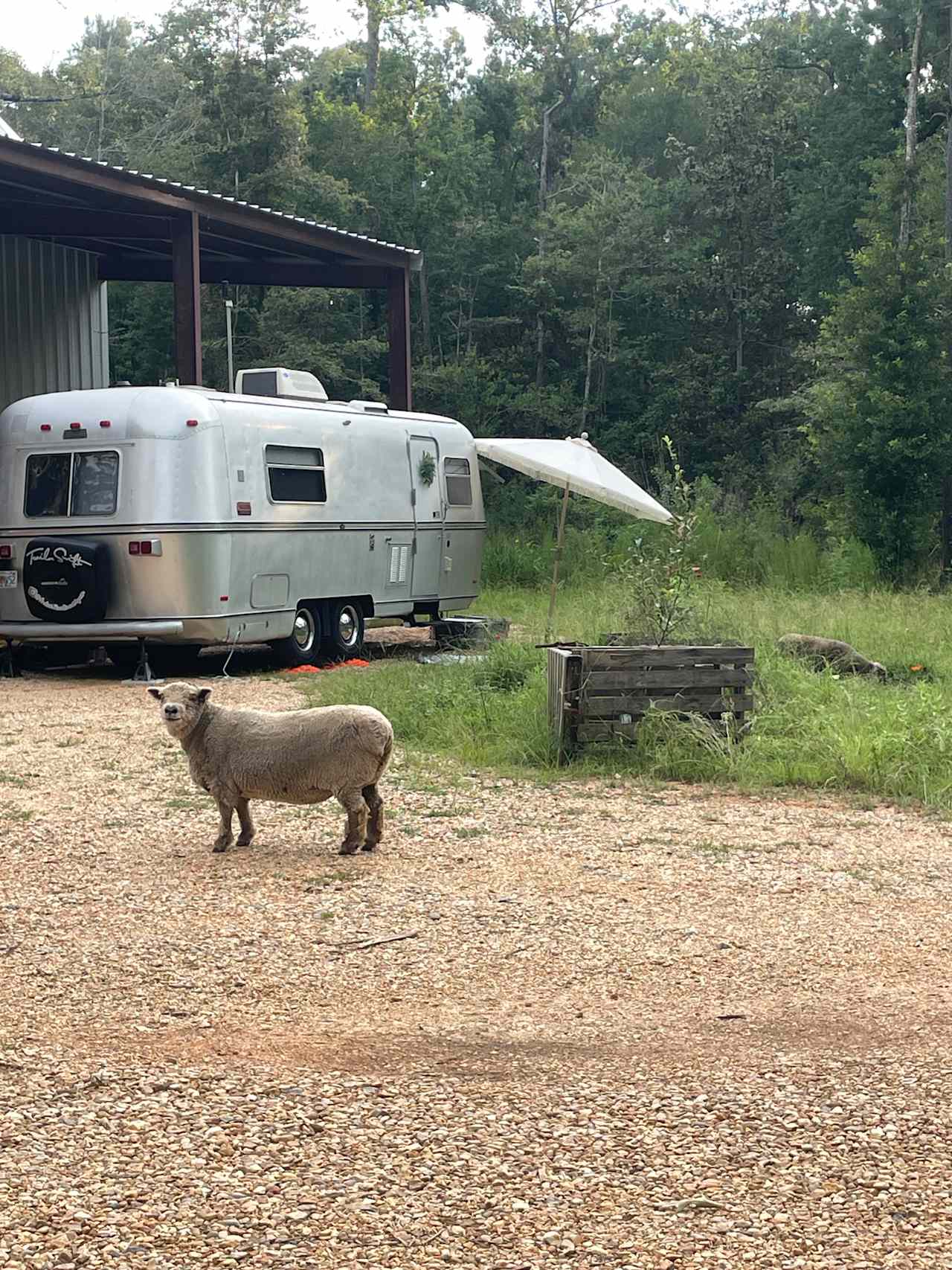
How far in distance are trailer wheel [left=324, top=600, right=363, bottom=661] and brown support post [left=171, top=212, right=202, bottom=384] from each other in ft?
10.7

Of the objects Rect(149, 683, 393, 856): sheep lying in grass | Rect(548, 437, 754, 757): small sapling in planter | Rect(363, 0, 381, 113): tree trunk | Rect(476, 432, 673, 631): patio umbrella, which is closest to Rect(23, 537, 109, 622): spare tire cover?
Rect(476, 432, 673, 631): patio umbrella

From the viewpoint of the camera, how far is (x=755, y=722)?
9.16m

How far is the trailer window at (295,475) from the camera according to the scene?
13.9 m

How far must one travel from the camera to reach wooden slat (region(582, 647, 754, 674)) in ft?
28.9

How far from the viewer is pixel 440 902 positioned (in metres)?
5.96

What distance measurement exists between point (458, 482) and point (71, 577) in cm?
519

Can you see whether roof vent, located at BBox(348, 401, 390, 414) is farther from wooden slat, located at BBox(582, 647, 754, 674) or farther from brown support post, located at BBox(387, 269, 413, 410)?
wooden slat, located at BBox(582, 647, 754, 674)

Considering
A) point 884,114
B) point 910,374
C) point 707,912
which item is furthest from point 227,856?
point 884,114

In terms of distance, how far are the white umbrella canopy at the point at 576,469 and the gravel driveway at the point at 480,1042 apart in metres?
6.34

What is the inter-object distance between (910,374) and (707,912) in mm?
16780

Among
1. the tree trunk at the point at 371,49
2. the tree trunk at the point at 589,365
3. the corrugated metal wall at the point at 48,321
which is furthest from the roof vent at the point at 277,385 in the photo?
the tree trunk at the point at 371,49

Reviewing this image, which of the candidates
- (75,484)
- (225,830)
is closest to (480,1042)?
(225,830)

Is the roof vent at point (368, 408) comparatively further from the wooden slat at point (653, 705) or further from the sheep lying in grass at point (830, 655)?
the wooden slat at point (653, 705)

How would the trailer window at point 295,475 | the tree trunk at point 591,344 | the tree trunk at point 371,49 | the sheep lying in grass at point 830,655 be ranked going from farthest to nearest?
the tree trunk at point 371,49 < the tree trunk at point 591,344 < the trailer window at point 295,475 < the sheep lying in grass at point 830,655
